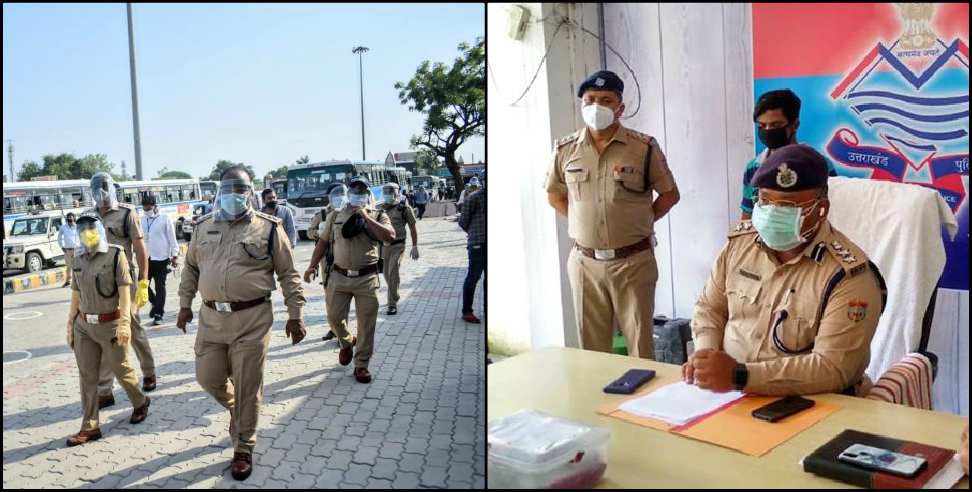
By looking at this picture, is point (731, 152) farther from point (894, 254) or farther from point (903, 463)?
point (903, 463)

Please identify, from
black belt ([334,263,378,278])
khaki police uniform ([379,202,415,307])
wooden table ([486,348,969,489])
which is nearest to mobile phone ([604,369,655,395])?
wooden table ([486,348,969,489])

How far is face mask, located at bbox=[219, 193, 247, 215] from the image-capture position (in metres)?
1.59

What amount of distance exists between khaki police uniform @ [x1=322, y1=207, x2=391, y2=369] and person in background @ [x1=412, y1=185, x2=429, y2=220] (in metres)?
0.16

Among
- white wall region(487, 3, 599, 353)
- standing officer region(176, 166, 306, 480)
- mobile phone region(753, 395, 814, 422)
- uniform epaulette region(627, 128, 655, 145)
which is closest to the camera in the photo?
mobile phone region(753, 395, 814, 422)

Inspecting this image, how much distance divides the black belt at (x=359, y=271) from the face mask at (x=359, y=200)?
0.16 meters

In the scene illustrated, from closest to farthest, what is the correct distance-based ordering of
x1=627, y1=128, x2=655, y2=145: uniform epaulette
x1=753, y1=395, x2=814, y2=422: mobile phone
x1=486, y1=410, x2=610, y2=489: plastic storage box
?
1. x1=486, y1=410, x2=610, y2=489: plastic storage box
2. x1=753, y1=395, x2=814, y2=422: mobile phone
3. x1=627, y1=128, x2=655, y2=145: uniform epaulette

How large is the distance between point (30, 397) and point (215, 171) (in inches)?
21.9

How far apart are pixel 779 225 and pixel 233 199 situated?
4.07 feet

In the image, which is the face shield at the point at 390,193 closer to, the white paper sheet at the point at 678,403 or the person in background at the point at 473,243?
the person in background at the point at 473,243

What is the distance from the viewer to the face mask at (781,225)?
1.61m

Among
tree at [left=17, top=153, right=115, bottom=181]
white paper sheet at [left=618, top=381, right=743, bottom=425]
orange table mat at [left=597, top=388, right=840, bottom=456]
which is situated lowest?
orange table mat at [left=597, top=388, right=840, bottom=456]

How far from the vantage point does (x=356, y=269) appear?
1828mm

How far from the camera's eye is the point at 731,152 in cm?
296

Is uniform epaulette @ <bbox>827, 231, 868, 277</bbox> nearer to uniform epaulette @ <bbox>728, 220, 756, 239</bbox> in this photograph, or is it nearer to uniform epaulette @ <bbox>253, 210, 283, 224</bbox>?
uniform epaulette @ <bbox>728, 220, 756, 239</bbox>
